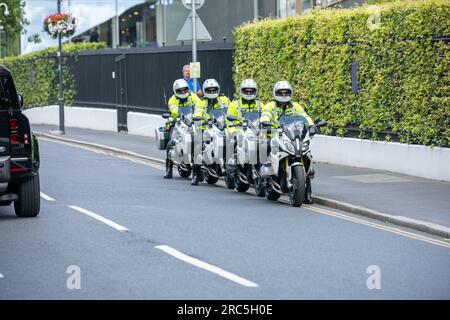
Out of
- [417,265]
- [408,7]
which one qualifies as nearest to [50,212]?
[417,265]

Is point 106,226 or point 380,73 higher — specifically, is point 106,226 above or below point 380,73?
below

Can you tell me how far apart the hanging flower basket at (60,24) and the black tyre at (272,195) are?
2210cm

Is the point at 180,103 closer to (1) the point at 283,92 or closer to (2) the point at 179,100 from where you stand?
(2) the point at 179,100

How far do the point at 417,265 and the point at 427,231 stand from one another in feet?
8.97

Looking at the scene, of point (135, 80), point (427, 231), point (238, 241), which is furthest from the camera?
point (135, 80)

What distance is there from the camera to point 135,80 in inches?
1446

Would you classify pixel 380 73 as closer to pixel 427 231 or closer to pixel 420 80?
pixel 420 80

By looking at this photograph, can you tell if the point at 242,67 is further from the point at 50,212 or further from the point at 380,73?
the point at 50,212

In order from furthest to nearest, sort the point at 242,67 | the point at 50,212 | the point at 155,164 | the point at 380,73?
the point at 242,67 → the point at 155,164 → the point at 380,73 → the point at 50,212

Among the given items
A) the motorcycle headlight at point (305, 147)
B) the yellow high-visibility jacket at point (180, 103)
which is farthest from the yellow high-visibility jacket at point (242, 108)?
the motorcycle headlight at point (305, 147)

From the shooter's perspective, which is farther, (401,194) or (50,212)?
(401,194)

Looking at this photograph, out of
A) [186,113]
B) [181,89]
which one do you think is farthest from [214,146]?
→ [181,89]

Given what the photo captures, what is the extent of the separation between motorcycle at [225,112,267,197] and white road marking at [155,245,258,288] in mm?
5938

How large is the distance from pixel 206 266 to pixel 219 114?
922cm
